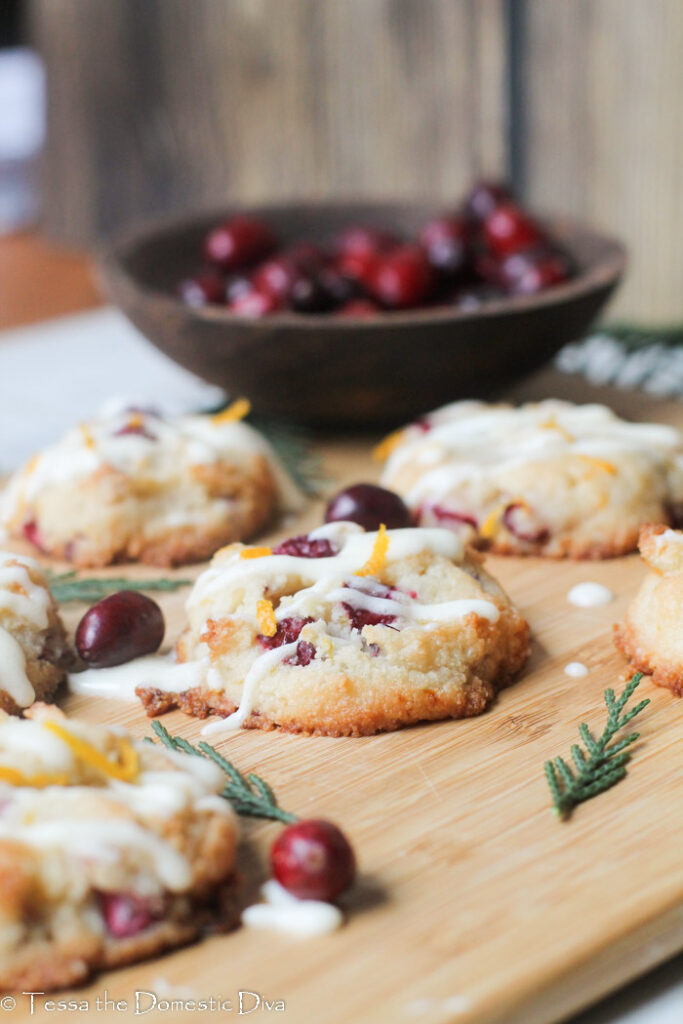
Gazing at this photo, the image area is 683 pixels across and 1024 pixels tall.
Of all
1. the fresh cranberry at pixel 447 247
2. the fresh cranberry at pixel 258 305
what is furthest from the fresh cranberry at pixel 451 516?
the fresh cranberry at pixel 447 247

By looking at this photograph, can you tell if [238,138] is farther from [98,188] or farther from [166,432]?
[166,432]

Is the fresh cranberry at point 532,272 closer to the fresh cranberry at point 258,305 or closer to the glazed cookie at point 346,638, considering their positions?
the fresh cranberry at point 258,305

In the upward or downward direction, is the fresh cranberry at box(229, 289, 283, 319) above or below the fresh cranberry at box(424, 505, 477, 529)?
above

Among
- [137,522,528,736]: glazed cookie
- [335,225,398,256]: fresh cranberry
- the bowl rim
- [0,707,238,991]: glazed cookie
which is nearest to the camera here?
[0,707,238,991]: glazed cookie

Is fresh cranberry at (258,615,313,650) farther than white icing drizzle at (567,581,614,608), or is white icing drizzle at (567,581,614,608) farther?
white icing drizzle at (567,581,614,608)

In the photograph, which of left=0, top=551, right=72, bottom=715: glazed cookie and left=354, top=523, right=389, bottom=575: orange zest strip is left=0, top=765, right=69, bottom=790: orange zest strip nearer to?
left=0, top=551, right=72, bottom=715: glazed cookie

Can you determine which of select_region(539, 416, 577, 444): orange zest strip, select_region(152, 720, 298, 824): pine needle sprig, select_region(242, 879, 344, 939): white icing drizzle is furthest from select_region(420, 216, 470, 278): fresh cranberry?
select_region(242, 879, 344, 939): white icing drizzle

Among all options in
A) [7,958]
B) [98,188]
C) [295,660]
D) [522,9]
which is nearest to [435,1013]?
[7,958]
